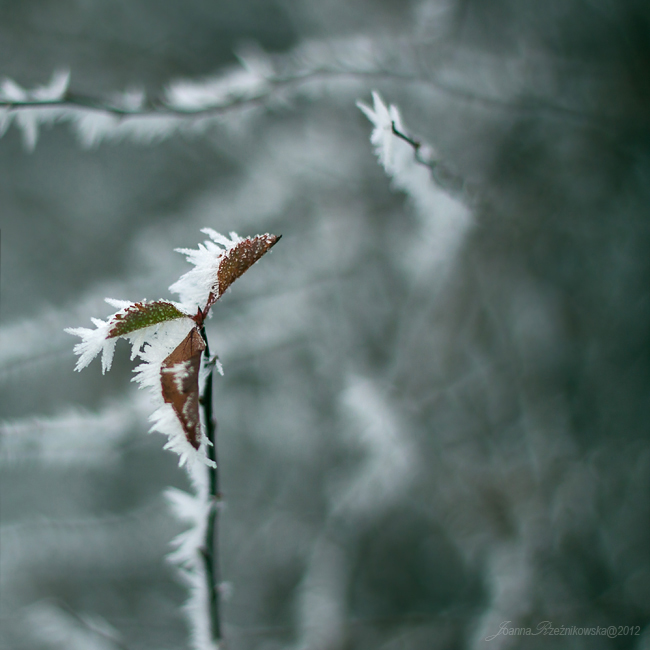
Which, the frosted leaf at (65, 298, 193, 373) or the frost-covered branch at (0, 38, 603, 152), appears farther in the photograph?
the frost-covered branch at (0, 38, 603, 152)

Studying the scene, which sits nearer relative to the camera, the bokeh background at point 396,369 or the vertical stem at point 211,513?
the vertical stem at point 211,513

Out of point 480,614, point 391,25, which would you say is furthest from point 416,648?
point 391,25

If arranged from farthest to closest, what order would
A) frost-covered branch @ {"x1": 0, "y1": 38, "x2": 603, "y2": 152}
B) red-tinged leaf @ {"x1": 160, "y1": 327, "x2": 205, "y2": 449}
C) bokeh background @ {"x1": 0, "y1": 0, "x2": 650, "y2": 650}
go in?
1. bokeh background @ {"x1": 0, "y1": 0, "x2": 650, "y2": 650}
2. frost-covered branch @ {"x1": 0, "y1": 38, "x2": 603, "y2": 152}
3. red-tinged leaf @ {"x1": 160, "y1": 327, "x2": 205, "y2": 449}

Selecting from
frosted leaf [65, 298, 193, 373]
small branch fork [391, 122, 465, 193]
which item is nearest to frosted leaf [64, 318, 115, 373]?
frosted leaf [65, 298, 193, 373]

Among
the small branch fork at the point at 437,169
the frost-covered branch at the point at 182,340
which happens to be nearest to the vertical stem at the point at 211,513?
the frost-covered branch at the point at 182,340

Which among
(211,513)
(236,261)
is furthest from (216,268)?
(211,513)

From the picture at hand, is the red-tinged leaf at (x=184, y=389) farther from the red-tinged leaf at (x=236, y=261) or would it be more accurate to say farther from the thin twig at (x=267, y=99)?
the thin twig at (x=267, y=99)

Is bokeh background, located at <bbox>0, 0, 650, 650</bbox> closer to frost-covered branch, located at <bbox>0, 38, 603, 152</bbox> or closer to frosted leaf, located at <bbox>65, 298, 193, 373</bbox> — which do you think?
frost-covered branch, located at <bbox>0, 38, 603, 152</bbox>
